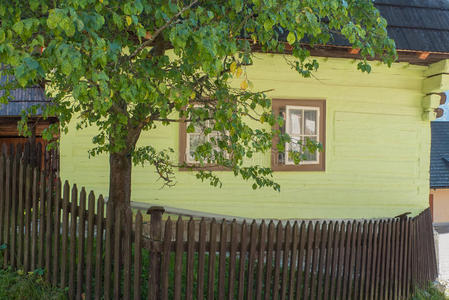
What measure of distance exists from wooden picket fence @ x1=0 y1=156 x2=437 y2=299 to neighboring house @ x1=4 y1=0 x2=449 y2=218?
2.32m

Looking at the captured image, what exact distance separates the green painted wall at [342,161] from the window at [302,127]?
0.40 ft

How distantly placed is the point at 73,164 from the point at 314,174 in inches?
172

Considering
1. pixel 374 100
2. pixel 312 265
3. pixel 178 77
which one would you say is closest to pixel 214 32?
pixel 178 77

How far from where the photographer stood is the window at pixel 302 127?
7.49 metres

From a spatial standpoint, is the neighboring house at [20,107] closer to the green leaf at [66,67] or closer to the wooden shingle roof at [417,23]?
the green leaf at [66,67]

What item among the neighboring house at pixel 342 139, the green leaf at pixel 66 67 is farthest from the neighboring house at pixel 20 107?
the green leaf at pixel 66 67

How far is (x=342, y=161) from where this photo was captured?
304 inches

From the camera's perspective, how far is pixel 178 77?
137 inches

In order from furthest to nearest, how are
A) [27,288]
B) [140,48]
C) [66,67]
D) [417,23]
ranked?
[417,23], [27,288], [140,48], [66,67]

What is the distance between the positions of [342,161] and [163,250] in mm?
4921

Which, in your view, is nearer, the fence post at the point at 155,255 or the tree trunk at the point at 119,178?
the fence post at the point at 155,255

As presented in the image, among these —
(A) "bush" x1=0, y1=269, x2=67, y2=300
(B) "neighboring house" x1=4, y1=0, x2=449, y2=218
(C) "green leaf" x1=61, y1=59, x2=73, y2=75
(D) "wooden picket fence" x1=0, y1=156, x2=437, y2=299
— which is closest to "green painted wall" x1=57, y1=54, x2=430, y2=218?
(B) "neighboring house" x1=4, y1=0, x2=449, y2=218

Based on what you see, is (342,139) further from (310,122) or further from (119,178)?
(119,178)

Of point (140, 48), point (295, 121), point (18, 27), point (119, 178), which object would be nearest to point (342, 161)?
point (295, 121)
